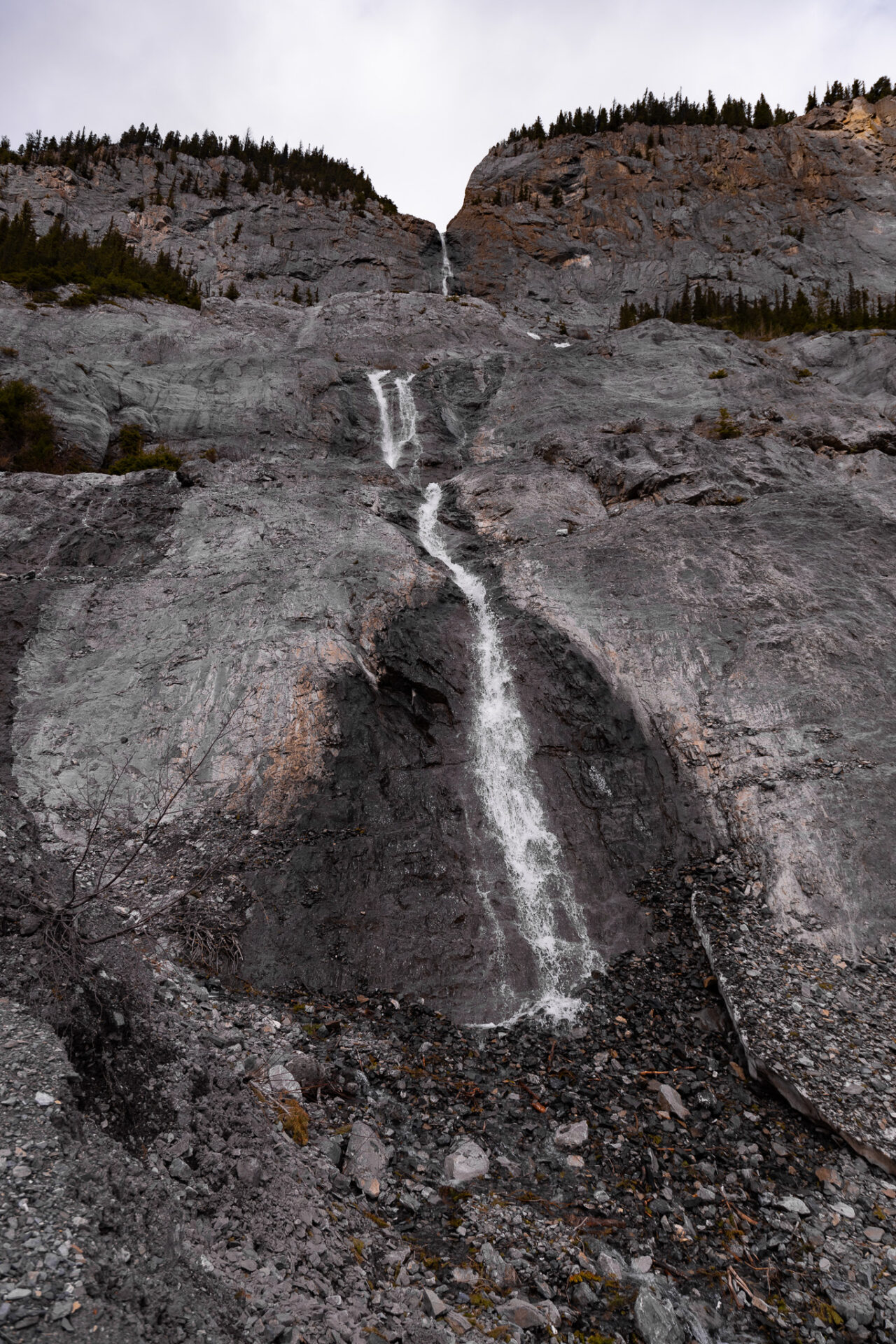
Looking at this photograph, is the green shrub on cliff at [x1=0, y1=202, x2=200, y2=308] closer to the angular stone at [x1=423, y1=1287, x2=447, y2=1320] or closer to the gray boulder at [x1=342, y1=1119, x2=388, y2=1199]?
the gray boulder at [x1=342, y1=1119, x2=388, y2=1199]

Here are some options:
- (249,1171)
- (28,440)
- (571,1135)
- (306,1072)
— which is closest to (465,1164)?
(571,1135)

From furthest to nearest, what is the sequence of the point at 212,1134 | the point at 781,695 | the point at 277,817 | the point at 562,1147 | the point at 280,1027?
the point at 781,695
the point at 277,817
the point at 280,1027
the point at 562,1147
the point at 212,1134

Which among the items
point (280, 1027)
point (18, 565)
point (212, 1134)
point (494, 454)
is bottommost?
point (280, 1027)

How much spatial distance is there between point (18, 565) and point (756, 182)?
197ft

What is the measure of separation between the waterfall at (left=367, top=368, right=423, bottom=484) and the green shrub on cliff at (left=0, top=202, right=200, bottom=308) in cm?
1329

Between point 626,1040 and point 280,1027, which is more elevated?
point 280,1027

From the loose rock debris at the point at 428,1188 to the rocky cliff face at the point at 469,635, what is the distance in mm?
952

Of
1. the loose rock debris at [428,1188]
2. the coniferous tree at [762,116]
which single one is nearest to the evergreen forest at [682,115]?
the coniferous tree at [762,116]

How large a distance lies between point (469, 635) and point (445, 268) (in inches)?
1758

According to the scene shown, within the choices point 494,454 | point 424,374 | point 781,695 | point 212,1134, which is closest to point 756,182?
point 424,374

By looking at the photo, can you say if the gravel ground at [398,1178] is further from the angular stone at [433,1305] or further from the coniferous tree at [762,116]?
the coniferous tree at [762,116]

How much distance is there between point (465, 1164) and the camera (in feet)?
27.3

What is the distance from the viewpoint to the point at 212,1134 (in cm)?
719

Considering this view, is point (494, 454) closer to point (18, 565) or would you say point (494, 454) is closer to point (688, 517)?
point (688, 517)
